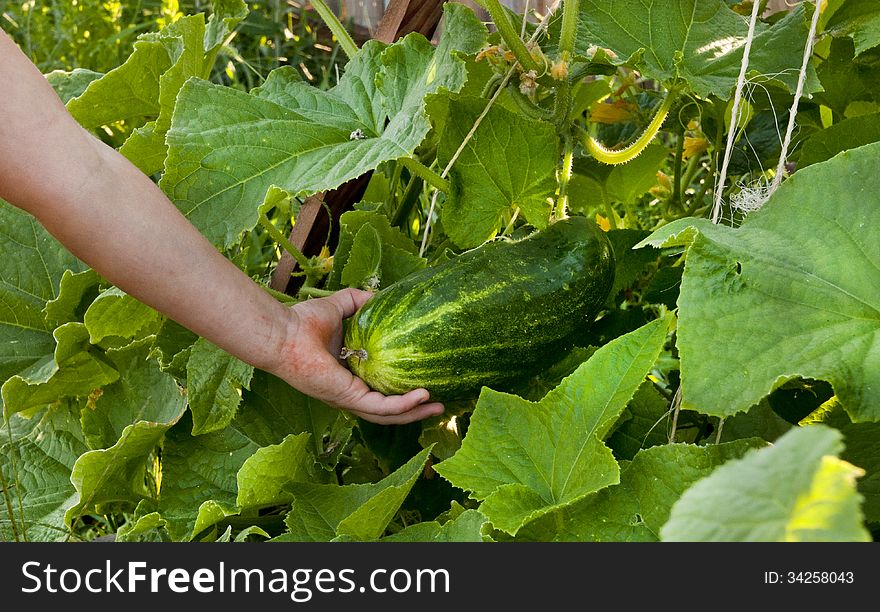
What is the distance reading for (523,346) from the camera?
1.09 metres

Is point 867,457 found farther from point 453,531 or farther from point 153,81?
point 153,81

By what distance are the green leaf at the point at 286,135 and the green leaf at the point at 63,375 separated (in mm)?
326

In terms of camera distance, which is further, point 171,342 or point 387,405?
point 171,342

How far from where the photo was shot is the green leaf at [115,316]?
47.9 inches

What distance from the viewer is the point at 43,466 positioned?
145cm

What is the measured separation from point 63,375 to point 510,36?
2.63 feet

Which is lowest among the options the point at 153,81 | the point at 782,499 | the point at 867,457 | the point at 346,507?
the point at 346,507

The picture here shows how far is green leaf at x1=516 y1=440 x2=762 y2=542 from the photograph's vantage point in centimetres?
88

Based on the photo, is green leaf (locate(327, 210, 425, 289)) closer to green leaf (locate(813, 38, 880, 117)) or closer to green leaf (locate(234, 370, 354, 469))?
green leaf (locate(234, 370, 354, 469))

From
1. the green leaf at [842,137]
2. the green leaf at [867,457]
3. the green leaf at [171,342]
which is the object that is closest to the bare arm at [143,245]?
the green leaf at [171,342]

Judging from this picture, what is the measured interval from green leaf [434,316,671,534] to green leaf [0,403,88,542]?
2.33 ft

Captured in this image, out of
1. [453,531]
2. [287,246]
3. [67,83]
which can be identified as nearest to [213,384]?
[287,246]
